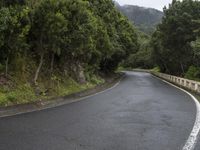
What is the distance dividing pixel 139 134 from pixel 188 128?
1780mm

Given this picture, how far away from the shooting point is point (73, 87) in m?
23.5

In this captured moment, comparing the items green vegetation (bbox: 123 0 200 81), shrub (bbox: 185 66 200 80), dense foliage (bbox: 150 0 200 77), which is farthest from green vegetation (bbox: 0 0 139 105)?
dense foliage (bbox: 150 0 200 77)

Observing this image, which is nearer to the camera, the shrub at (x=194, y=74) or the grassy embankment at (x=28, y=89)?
the grassy embankment at (x=28, y=89)

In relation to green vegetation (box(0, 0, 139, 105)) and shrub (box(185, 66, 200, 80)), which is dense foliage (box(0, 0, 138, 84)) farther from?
shrub (box(185, 66, 200, 80))

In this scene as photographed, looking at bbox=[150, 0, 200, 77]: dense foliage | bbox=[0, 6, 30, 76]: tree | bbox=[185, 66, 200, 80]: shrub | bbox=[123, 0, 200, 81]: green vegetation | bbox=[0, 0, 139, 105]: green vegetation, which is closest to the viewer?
bbox=[0, 6, 30, 76]: tree

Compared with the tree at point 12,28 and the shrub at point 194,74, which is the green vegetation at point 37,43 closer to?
the tree at point 12,28

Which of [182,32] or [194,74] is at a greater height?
[182,32]

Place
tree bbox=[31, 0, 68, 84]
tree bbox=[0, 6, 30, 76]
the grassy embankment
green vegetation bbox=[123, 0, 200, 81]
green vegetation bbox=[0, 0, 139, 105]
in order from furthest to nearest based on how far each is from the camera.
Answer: green vegetation bbox=[123, 0, 200, 81], tree bbox=[31, 0, 68, 84], green vegetation bbox=[0, 0, 139, 105], tree bbox=[0, 6, 30, 76], the grassy embankment

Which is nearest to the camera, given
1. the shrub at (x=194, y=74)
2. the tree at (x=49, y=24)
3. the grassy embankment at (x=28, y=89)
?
the grassy embankment at (x=28, y=89)

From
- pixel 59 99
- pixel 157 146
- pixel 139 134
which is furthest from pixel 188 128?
pixel 59 99

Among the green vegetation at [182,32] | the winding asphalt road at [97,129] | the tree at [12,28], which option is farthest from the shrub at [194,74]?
the winding asphalt road at [97,129]

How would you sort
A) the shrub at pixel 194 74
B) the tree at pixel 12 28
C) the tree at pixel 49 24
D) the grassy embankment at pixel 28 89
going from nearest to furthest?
1. the grassy embankment at pixel 28 89
2. the tree at pixel 12 28
3. the tree at pixel 49 24
4. the shrub at pixel 194 74

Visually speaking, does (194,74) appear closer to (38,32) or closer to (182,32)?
(182,32)

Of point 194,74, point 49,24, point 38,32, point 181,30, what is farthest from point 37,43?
point 181,30
